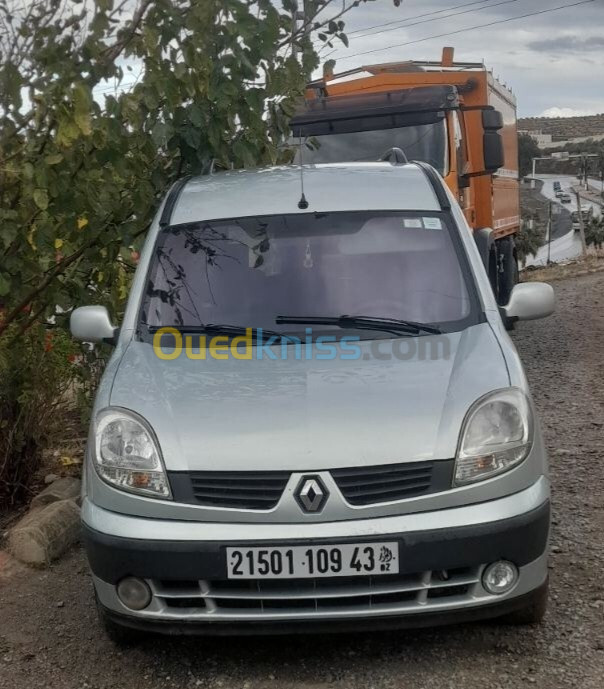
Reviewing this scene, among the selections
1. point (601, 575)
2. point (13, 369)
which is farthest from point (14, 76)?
point (601, 575)

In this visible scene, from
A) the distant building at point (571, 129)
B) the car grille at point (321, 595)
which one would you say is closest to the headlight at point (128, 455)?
the car grille at point (321, 595)

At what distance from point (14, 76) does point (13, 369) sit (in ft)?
5.15

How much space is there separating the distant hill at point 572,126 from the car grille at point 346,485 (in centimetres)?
10919

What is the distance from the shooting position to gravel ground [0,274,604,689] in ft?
11.1

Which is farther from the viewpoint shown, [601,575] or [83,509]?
[601,575]

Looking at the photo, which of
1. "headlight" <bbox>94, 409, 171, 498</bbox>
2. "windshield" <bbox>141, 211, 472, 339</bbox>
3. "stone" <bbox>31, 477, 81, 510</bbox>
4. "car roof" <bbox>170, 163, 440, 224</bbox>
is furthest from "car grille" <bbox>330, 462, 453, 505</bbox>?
"stone" <bbox>31, 477, 81, 510</bbox>

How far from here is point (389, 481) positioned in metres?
3.20

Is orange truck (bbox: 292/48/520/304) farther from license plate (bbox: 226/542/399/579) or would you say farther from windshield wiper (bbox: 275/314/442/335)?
license plate (bbox: 226/542/399/579)

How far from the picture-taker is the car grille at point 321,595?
125 inches

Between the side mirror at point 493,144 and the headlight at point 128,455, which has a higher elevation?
the headlight at point 128,455

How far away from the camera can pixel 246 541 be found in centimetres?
315

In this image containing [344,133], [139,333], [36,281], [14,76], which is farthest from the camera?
[344,133]

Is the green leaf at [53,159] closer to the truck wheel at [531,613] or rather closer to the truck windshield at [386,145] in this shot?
the truck wheel at [531,613]

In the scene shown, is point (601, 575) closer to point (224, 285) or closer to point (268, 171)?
point (224, 285)
